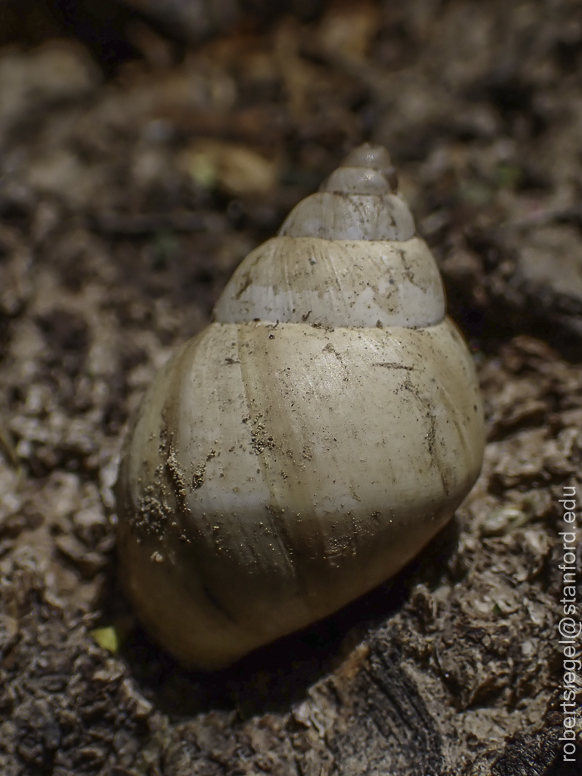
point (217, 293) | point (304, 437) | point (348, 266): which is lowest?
point (217, 293)

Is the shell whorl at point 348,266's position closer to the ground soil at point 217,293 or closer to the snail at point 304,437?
the snail at point 304,437

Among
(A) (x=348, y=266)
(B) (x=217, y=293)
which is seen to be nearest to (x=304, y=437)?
(A) (x=348, y=266)

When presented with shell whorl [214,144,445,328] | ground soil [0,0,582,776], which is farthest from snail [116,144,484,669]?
ground soil [0,0,582,776]

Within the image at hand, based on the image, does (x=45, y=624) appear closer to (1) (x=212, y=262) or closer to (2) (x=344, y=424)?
(2) (x=344, y=424)

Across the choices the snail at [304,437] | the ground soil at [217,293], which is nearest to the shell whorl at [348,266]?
the snail at [304,437]

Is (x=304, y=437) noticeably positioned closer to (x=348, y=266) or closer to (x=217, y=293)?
(x=348, y=266)

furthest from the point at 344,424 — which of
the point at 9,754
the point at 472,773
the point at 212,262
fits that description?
the point at 212,262
